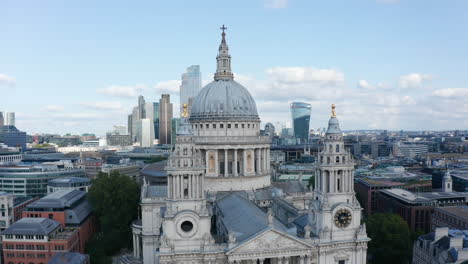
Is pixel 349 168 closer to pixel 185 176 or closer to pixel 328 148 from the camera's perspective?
pixel 328 148

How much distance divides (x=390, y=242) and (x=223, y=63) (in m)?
48.5

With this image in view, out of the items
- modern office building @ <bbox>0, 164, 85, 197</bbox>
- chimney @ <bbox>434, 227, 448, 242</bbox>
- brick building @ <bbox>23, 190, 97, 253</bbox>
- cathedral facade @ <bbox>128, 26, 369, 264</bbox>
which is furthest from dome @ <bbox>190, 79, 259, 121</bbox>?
modern office building @ <bbox>0, 164, 85, 197</bbox>

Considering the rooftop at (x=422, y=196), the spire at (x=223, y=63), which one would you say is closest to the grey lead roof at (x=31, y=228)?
the spire at (x=223, y=63)

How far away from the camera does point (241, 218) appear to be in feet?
175

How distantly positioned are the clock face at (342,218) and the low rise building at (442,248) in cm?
1727

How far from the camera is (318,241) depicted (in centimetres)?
5088

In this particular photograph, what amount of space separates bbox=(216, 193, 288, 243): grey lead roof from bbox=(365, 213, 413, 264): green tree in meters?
27.8

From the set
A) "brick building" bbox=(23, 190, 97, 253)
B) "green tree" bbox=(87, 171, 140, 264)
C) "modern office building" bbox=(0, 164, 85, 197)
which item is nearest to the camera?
"green tree" bbox=(87, 171, 140, 264)

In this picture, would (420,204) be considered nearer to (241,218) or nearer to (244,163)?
(244,163)

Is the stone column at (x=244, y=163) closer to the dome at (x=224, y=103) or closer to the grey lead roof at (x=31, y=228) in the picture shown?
the dome at (x=224, y=103)

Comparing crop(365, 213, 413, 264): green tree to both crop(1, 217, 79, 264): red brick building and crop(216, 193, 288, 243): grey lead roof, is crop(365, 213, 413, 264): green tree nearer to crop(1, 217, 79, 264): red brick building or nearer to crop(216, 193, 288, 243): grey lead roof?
crop(216, 193, 288, 243): grey lead roof

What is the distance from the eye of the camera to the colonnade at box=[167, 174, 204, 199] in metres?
48.9

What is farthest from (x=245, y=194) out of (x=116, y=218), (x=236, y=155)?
(x=116, y=218)

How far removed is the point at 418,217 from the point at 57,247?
7987 centimetres
